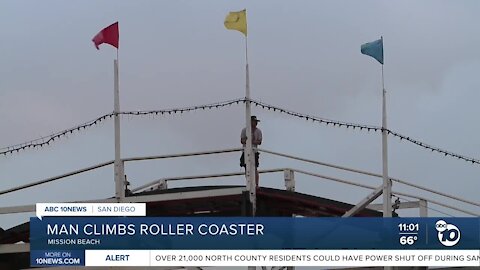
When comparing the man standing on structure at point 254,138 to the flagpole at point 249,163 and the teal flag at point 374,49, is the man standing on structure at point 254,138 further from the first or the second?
the teal flag at point 374,49

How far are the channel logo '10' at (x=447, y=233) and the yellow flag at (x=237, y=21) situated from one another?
8.75m

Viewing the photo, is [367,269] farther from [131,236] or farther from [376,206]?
[131,236]

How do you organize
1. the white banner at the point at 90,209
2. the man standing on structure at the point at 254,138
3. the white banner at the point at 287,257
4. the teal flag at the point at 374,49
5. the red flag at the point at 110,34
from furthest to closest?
the red flag at the point at 110,34, the teal flag at the point at 374,49, the man standing on structure at the point at 254,138, the white banner at the point at 90,209, the white banner at the point at 287,257

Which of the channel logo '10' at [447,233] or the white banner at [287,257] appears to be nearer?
the white banner at [287,257]

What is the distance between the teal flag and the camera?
1075 inches

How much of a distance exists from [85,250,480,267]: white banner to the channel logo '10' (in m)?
0.27

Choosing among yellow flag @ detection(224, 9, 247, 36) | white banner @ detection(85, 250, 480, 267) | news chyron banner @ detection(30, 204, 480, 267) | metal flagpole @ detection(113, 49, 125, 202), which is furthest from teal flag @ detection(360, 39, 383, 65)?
metal flagpole @ detection(113, 49, 125, 202)

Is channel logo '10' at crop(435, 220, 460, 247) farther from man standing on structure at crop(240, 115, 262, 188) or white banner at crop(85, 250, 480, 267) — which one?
man standing on structure at crop(240, 115, 262, 188)

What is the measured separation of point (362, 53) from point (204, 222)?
746 cm

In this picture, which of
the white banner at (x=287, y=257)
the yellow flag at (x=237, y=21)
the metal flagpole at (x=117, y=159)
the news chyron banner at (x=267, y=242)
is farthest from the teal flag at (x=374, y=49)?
the metal flagpole at (x=117, y=159)

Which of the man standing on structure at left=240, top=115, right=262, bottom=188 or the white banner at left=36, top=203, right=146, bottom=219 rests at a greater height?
the man standing on structure at left=240, top=115, right=262, bottom=188

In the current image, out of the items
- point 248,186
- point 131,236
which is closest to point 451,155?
point 248,186

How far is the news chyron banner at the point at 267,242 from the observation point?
83.3 feet

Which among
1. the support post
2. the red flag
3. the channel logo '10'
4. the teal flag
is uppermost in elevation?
the red flag
